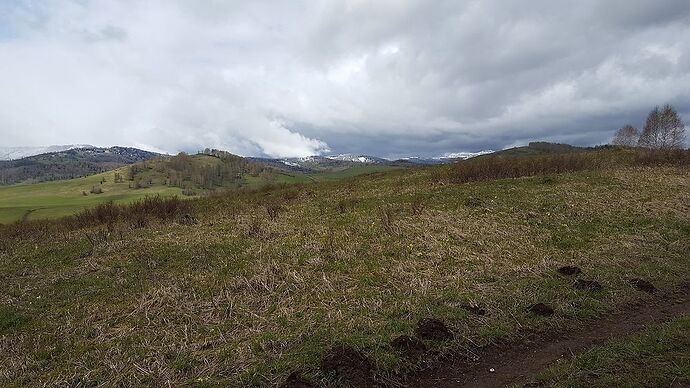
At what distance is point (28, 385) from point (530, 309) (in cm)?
994

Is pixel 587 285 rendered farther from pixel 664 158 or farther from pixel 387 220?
pixel 664 158

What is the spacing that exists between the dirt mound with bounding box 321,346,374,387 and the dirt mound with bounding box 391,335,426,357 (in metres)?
0.74

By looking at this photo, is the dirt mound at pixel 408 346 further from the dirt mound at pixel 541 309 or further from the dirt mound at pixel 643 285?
the dirt mound at pixel 643 285

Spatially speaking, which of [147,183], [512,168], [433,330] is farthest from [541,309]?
[147,183]

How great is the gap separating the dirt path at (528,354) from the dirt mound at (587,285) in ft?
3.20

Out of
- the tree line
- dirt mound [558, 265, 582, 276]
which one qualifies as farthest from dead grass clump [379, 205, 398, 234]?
the tree line

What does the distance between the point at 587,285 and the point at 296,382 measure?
8.07 m

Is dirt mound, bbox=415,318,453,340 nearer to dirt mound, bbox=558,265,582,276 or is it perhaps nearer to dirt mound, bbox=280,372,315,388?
dirt mound, bbox=280,372,315,388

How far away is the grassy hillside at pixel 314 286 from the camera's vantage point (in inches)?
289

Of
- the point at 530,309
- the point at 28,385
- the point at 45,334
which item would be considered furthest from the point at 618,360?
the point at 45,334

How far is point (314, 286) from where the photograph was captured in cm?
1052

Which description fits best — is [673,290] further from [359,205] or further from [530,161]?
[530,161]

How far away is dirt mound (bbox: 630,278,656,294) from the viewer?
403 inches

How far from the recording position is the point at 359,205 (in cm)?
2219
